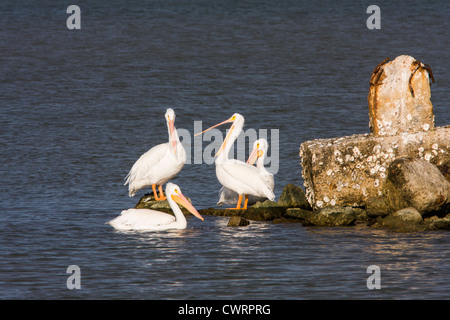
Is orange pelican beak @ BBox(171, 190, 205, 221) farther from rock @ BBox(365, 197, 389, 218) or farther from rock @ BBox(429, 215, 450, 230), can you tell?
rock @ BBox(429, 215, 450, 230)

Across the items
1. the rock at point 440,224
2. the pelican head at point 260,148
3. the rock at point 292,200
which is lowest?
the rock at point 440,224

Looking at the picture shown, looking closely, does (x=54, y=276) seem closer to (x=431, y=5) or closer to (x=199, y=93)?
(x=199, y=93)

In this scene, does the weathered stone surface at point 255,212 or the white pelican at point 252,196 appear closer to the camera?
the weathered stone surface at point 255,212

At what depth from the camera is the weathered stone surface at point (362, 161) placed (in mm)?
13828

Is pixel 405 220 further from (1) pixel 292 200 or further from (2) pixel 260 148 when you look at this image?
(2) pixel 260 148

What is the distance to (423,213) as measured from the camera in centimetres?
1320

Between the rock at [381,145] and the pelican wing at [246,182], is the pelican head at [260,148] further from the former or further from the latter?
the rock at [381,145]

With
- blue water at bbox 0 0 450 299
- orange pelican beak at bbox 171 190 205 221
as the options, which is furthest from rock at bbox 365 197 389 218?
orange pelican beak at bbox 171 190 205 221

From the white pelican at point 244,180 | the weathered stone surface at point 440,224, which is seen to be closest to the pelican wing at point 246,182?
the white pelican at point 244,180

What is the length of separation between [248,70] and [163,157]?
1450 centimetres

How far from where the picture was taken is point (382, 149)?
45.4 ft

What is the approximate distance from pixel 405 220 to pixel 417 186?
1.66ft
